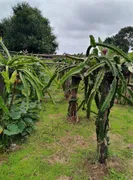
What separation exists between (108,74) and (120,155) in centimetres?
113

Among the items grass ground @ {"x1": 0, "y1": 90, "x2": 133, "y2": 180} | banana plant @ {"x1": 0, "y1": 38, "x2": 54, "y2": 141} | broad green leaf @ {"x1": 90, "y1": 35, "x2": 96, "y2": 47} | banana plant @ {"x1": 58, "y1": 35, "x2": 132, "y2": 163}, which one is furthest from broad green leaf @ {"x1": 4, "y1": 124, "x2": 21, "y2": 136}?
broad green leaf @ {"x1": 90, "y1": 35, "x2": 96, "y2": 47}

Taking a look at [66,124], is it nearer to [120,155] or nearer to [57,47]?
[120,155]

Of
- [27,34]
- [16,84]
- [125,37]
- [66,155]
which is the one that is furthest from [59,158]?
[125,37]

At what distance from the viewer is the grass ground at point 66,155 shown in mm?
1992

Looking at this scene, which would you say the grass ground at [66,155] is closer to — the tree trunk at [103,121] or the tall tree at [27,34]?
the tree trunk at [103,121]

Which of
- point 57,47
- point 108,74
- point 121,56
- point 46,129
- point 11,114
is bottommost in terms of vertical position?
point 46,129

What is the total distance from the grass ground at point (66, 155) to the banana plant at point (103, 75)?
0.21 m

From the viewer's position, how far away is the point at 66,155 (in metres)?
2.34

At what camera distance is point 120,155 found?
7.81ft

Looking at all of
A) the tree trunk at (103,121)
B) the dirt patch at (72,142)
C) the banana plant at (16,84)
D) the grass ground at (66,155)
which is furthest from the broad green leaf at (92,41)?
the dirt patch at (72,142)

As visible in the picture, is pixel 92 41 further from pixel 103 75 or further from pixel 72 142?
pixel 72 142

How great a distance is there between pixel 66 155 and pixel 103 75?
115 centimetres

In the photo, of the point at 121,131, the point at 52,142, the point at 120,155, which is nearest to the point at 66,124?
the point at 52,142

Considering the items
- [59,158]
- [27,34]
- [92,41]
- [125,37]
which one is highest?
[125,37]
